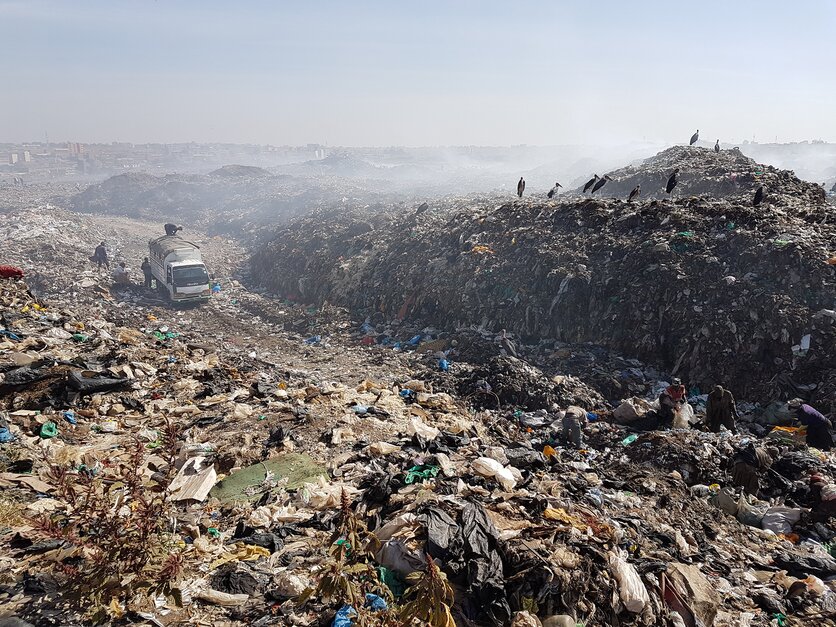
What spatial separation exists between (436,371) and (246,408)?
4.41m

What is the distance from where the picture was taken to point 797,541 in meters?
4.88

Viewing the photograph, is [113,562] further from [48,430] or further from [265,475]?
[48,430]

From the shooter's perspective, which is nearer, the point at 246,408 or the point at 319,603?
the point at 319,603

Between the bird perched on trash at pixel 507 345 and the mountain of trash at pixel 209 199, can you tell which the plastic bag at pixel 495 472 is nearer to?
the bird perched on trash at pixel 507 345

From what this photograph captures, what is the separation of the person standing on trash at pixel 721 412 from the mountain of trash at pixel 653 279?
74.6 inches

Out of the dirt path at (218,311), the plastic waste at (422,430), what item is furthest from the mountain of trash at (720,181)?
the dirt path at (218,311)

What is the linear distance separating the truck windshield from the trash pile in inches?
267

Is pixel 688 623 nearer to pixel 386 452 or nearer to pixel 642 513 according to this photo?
pixel 642 513

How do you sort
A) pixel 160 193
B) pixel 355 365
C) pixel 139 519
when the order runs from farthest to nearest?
pixel 160 193, pixel 355 365, pixel 139 519

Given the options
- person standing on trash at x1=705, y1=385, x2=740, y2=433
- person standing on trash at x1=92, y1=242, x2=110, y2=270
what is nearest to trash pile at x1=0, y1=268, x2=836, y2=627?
person standing on trash at x1=705, y1=385, x2=740, y2=433

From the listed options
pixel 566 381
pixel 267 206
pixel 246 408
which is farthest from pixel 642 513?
pixel 267 206

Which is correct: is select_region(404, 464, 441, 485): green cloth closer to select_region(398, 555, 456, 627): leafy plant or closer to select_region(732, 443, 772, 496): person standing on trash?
select_region(398, 555, 456, 627): leafy plant

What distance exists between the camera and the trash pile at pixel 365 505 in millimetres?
2855

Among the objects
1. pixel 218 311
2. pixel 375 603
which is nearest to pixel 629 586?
pixel 375 603
